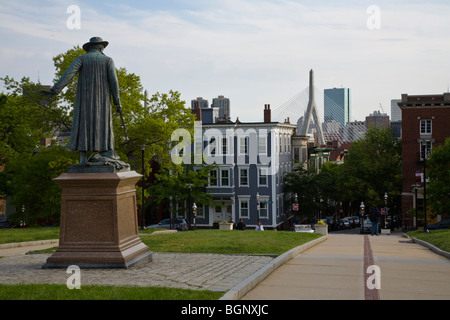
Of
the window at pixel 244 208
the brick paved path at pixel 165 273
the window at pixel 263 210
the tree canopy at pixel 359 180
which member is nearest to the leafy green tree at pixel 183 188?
the window at pixel 244 208

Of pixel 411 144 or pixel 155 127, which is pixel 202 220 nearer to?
pixel 411 144

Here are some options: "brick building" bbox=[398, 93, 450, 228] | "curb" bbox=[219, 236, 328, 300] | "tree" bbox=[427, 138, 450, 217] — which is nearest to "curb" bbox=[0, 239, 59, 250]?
"curb" bbox=[219, 236, 328, 300]

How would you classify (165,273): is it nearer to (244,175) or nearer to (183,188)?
(183,188)

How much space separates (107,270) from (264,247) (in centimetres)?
615

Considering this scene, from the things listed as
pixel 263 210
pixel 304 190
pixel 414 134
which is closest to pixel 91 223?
pixel 263 210

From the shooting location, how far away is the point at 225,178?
61.3 meters

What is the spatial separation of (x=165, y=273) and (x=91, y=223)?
203cm

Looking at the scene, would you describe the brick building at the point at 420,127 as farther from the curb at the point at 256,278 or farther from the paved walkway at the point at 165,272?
the paved walkway at the point at 165,272

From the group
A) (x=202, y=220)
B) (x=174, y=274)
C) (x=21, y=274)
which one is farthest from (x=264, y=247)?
(x=202, y=220)

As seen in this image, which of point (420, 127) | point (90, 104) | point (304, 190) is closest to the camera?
point (90, 104)

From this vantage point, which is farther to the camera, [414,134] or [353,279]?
[414,134]

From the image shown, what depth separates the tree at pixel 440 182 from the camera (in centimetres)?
4556

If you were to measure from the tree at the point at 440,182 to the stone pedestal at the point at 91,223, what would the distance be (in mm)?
36463

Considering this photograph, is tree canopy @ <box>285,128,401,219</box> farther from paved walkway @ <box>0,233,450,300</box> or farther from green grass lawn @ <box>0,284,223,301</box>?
green grass lawn @ <box>0,284,223,301</box>
